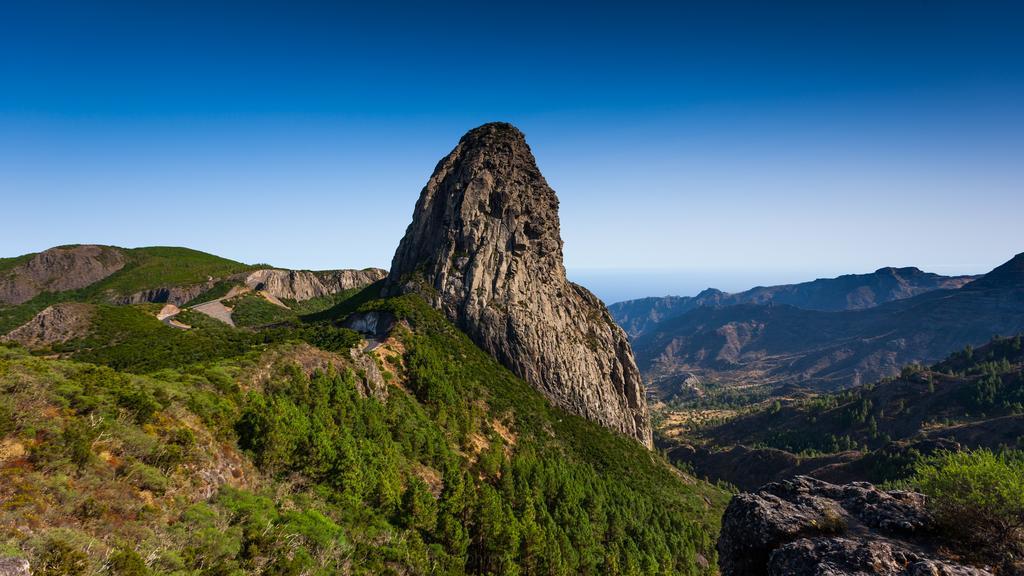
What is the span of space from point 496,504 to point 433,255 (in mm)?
74909

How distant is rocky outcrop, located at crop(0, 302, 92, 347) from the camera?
73062mm

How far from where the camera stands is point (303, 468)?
1384 inches

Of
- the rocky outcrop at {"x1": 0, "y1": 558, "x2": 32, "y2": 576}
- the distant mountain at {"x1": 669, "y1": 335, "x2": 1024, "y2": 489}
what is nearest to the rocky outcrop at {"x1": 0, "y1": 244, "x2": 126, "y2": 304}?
the rocky outcrop at {"x1": 0, "y1": 558, "x2": 32, "y2": 576}

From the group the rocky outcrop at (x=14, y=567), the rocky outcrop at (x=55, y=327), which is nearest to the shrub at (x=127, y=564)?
the rocky outcrop at (x=14, y=567)

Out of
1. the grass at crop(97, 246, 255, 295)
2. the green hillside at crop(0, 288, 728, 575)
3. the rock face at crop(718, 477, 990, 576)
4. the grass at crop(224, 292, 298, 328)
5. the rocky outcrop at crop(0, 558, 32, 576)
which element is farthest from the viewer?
the grass at crop(97, 246, 255, 295)

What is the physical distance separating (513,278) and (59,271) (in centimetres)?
18101

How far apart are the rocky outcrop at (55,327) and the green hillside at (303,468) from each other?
3.29 metres

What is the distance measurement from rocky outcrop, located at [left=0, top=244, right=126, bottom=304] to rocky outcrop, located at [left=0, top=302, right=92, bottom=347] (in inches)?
4205

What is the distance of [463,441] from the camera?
62250mm

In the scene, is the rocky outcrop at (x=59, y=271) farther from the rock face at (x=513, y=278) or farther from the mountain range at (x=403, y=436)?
the rock face at (x=513, y=278)

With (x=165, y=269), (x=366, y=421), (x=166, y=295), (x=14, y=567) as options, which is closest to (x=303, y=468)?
(x=366, y=421)

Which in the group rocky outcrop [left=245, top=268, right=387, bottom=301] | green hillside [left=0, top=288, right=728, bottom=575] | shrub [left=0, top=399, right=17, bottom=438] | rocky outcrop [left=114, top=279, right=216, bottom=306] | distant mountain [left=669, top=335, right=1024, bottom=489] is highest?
rocky outcrop [left=245, top=268, right=387, bottom=301]

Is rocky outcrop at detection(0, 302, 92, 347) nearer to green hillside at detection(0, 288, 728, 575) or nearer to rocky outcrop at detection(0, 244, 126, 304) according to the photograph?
green hillside at detection(0, 288, 728, 575)

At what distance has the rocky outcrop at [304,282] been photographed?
6053 inches
